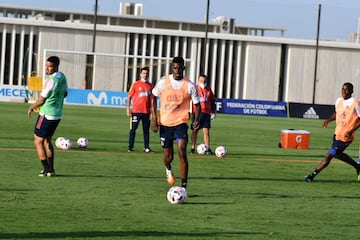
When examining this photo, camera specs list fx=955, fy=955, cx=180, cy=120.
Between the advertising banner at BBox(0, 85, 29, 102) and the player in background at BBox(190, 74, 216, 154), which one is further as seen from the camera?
the advertising banner at BBox(0, 85, 29, 102)

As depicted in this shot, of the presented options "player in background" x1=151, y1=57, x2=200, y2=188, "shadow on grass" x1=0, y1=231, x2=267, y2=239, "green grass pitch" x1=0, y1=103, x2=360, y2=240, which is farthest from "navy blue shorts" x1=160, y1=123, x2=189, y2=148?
"shadow on grass" x1=0, y1=231, x2=267, y2=239

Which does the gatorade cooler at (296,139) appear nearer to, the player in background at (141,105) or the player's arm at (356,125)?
the player in background at (141,105)

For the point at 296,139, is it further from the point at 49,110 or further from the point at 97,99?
the point at 97,99

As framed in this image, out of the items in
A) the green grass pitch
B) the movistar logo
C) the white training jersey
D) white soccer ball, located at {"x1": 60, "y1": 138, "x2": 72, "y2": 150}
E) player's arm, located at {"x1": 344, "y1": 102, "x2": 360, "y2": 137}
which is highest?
the white training jersey

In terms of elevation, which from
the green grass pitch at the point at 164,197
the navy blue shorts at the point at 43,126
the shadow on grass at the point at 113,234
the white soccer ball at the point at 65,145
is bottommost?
the white soccer ball at the point at 65,145

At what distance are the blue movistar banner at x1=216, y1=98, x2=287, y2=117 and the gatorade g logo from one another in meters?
6.53

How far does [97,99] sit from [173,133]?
3997 cm

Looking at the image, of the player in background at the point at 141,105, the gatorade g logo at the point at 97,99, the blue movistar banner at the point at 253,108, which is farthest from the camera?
the blue movistar banner at the point at 253,108

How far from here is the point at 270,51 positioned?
79.8 metres

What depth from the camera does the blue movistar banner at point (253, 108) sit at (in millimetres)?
54594

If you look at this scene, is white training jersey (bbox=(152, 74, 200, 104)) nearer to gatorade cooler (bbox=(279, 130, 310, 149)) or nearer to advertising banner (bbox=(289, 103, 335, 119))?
gatorade cooler (bbox=(279, 130, 310, 149))

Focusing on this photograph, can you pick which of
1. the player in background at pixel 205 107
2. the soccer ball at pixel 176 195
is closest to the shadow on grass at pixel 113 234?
Result: the soccer ball at pixel 176 195

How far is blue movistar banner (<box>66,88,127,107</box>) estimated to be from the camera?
5378cm

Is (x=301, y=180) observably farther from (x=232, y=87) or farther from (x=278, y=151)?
(x=232, y=87)
